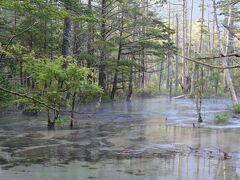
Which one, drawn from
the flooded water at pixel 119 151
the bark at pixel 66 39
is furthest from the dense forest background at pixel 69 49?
the flooded water at pixel 119 151

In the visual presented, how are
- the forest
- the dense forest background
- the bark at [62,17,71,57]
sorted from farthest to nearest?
the bark at [62,17,71,57] → the dense forest background → the forest

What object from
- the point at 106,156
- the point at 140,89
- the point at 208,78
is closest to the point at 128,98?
the point at 140,89

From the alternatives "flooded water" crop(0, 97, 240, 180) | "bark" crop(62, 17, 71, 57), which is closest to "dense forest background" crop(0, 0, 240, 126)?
"bark" crop(62, 17, 71, 57)

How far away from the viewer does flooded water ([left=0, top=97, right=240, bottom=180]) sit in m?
7.13

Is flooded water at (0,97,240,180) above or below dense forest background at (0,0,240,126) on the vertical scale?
below

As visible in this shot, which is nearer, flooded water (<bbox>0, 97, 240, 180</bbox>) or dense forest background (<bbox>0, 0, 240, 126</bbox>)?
flooded water (<bbox>0, 97, 240, 180</bbox>)

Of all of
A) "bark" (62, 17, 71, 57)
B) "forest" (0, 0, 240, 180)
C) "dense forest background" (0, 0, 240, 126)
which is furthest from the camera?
"bark" (62, 17, 71, 57)

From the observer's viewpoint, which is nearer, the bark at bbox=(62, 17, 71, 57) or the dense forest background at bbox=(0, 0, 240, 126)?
the dense forest background at bbox=(0, 0, 240, 126)

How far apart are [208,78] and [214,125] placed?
2464cm

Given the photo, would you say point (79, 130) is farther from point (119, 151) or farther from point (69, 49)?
point (69, 49)

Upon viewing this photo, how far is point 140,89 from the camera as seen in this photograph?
37.1 metres

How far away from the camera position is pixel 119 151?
915cm

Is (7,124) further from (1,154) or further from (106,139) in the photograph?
(1,154)

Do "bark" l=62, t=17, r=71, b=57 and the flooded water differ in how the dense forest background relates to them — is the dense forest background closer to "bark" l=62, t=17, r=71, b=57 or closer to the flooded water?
"bark" l=62, t=17, r=71, b=57
